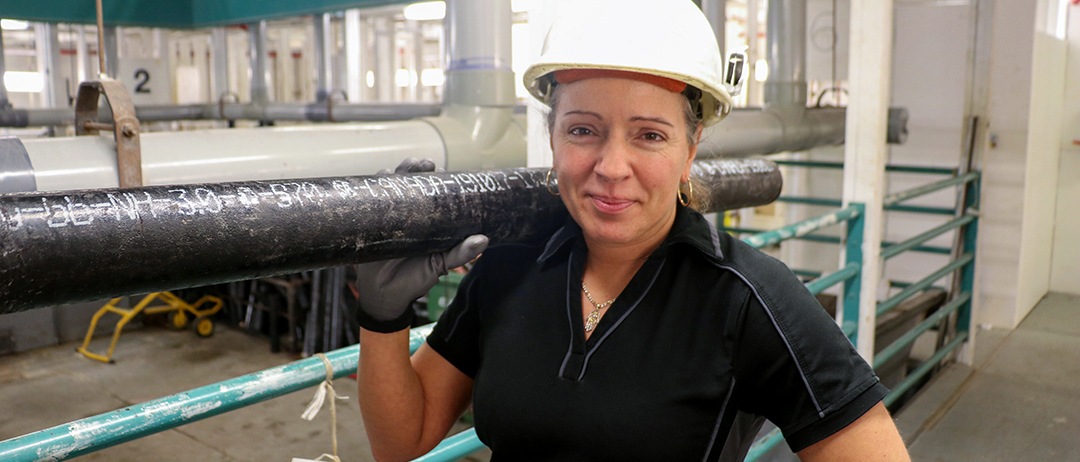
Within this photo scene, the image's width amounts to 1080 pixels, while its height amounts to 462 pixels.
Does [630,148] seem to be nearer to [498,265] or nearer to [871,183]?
[498,265]

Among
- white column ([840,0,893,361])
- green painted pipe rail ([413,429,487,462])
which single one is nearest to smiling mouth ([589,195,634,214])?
green painted pipe rail ([413,429,487,462])

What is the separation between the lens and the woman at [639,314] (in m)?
0.89

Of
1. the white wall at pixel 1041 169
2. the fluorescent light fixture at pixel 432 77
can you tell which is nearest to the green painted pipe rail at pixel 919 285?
the white wall at pixel 1041 169

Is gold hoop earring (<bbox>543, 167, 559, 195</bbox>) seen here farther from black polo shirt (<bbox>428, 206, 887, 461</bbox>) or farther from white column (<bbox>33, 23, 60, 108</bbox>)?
white column (<bbox>33, 23, 60, 108</bbox>)

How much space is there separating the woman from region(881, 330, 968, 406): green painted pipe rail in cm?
256

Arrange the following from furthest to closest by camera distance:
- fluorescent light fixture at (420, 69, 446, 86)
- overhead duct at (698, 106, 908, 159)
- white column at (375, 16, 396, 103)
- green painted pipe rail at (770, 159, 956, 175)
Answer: fluorescent light fixture at (420, 69, 446, 86), white column at (375, 16, 396, 103), green painted pipe rail at (770, 159, 956, 175), overhead duct at (698, 106, 908, 159)

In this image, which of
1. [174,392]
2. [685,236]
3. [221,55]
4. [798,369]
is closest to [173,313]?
[174,392]

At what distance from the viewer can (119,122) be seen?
1433 millimetres

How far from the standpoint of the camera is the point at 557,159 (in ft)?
3.21

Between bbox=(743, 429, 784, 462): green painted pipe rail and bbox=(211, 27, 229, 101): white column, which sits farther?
bbox=(211, 27, 229, 101): white column

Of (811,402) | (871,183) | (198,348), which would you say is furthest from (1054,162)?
(198,348)

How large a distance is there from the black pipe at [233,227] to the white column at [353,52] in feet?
18.9

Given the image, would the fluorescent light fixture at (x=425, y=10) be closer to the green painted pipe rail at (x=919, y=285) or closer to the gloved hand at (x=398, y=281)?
the green painted pipe rail at (x=919, y=285)

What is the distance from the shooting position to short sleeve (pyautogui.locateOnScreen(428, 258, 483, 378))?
1099 millimetres
